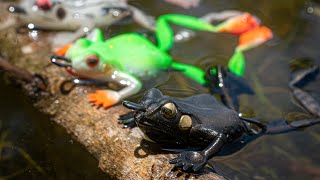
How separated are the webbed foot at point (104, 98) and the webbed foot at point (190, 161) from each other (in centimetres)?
70

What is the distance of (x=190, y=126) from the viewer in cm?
268

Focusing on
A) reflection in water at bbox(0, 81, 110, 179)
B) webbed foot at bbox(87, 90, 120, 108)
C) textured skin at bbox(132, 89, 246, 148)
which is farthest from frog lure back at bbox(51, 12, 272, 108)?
textured skin at bbox(132, 89, 246, 148)

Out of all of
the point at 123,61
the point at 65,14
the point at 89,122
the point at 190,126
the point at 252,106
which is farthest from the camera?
the point at 65,14

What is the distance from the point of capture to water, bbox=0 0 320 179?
2971mm

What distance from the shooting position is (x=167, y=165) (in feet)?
8.64

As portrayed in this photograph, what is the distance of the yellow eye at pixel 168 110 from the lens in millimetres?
2537

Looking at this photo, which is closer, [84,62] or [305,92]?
[84,62]

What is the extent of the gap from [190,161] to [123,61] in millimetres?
1009

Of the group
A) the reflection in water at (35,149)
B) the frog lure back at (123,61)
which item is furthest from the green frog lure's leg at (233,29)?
the reflection in water at (35,149)

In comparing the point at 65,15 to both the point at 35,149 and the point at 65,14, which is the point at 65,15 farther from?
the point at 35,149

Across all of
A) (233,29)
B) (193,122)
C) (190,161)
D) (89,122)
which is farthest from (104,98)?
(233,29)

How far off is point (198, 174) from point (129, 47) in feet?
3.79

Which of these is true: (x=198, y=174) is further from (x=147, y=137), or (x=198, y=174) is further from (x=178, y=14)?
(x=178, y=14)

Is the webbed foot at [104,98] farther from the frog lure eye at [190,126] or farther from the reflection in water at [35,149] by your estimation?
the reflection in water at [35,149]
